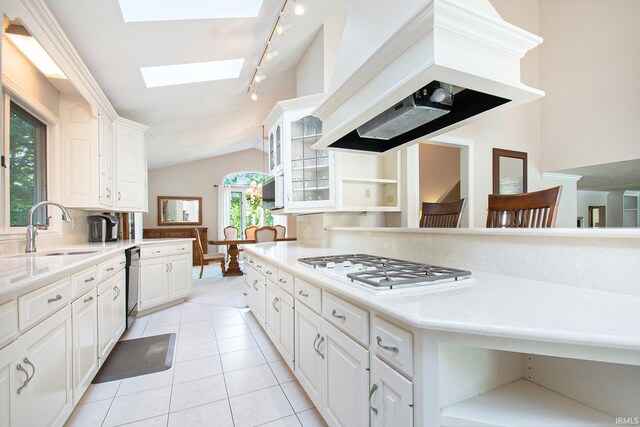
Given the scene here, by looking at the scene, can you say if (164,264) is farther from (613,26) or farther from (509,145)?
(613,26)

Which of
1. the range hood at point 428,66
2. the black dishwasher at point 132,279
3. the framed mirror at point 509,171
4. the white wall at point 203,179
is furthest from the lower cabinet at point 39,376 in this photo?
the white wall at point 203,179

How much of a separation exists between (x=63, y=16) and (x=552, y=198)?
317 centimetres

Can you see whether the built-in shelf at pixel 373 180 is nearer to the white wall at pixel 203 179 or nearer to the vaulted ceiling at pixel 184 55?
the vaulted ceiling at pixel 184 55

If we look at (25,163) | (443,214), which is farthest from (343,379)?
(25,163)

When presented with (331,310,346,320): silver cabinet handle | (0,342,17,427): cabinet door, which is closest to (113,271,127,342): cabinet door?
(0,342,17,427): cabinet door

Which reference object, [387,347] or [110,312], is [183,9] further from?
[387,347]

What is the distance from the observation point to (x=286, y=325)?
6.30 feet

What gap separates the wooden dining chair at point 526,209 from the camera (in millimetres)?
1485

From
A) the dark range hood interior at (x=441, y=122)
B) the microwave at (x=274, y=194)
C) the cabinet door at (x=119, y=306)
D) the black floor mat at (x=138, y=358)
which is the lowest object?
the black floor mat at (x=138, y=358)

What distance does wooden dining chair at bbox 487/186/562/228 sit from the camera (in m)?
1.49

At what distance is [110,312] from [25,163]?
1.40 m

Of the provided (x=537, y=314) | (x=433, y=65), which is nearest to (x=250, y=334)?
(x=537, y=314)

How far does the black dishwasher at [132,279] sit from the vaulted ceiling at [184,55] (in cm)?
173

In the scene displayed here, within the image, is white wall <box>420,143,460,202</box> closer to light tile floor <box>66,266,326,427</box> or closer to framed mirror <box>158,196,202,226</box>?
light tile floor <box>66,266,326,427</box>
